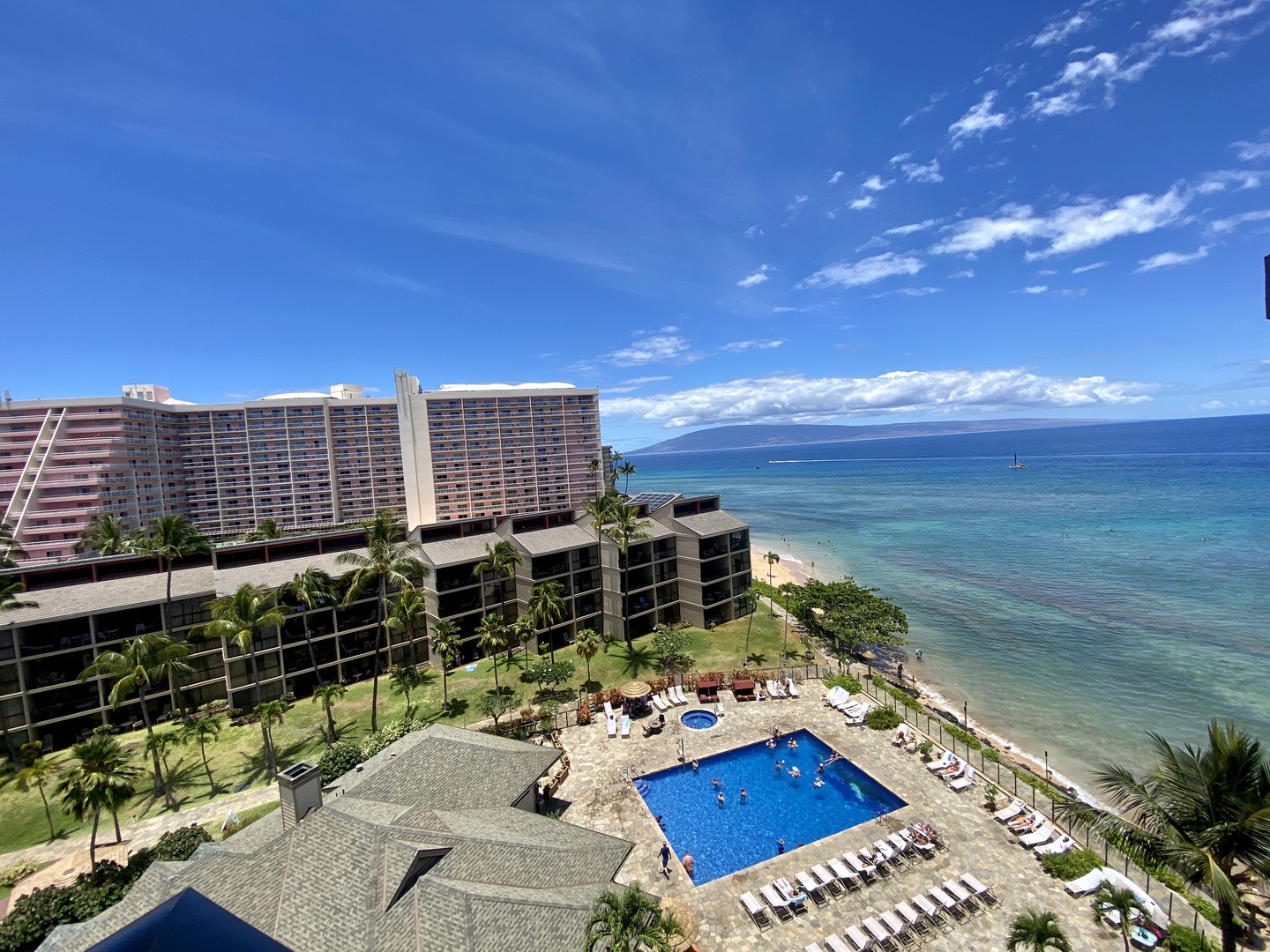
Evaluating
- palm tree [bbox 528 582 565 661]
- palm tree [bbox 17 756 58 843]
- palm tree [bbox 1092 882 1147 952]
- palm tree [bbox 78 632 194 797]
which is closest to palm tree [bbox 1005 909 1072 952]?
palm tree [bbox 1092 882 1147 952]

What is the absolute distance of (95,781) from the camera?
21359mm

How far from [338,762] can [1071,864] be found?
33345mm

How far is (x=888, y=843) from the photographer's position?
2294 cm

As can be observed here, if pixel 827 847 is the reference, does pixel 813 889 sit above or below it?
above

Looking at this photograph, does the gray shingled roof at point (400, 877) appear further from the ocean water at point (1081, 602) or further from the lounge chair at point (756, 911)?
the ocean water at point (1081, 602)

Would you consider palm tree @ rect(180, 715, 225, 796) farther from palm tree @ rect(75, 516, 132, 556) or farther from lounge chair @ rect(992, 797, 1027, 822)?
lounge chair @ rect(992, 797, 1027, 822)

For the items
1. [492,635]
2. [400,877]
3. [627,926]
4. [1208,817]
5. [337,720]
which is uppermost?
[1208,817]

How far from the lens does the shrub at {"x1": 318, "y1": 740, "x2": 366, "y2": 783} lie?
2711cm

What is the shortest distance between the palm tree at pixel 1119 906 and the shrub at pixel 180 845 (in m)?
33.5

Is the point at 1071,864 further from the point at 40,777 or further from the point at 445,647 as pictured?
the point at 40,777

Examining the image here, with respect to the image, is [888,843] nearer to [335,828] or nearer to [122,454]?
[335,828]

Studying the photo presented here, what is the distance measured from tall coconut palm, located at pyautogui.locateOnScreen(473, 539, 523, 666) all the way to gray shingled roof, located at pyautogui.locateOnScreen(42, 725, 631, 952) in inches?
841

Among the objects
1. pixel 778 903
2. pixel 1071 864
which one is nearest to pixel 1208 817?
pixel 1071 864

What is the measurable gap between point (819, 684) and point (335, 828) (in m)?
31.8
